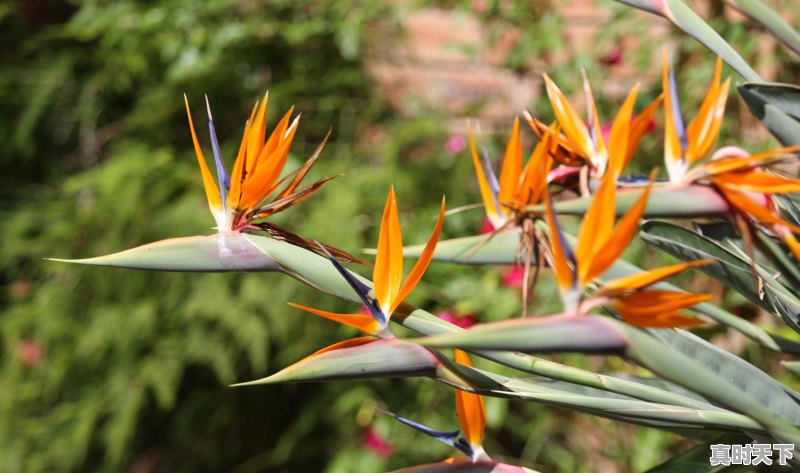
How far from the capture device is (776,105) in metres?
0.51

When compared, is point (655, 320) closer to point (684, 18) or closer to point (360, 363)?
point (360, 363)

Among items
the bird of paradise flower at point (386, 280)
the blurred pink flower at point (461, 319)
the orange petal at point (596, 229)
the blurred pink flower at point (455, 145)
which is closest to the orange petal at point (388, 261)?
the bird of paradise flower at point (386, 280)

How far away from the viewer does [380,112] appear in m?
1.97

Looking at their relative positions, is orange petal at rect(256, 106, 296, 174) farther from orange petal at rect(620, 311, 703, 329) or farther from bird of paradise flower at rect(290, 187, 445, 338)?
orange petal at rect(620, 311, 703, 329)

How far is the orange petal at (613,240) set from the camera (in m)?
0.36

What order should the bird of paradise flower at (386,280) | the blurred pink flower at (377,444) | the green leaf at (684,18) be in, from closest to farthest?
the bird of paradise flower at (386,280) < the green leaf at (684,18) < the blurred pink flower at (377,444)

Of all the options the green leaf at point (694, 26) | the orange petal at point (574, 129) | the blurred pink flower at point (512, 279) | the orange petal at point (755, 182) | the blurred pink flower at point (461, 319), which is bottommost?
the blurred pink flower at point (461, 319)

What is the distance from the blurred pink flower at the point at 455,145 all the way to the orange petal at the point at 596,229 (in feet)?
4.72

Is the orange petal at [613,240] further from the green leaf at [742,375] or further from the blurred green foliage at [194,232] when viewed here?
the blurred green foliage at [194,232]

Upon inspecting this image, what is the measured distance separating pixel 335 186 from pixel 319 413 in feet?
1.52

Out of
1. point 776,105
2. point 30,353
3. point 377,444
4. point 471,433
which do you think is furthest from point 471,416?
point 30,353

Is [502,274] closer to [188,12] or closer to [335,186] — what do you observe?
[335,186]

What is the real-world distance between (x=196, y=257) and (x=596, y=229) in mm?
204

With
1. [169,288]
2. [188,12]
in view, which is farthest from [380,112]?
[169,288]
